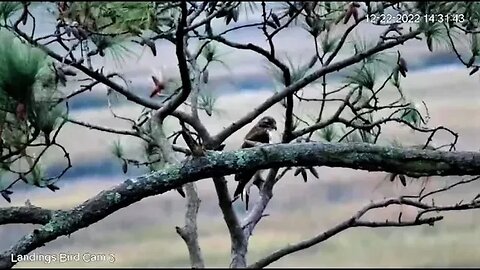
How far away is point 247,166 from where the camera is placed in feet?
3.51

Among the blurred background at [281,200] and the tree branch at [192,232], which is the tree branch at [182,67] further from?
the blurred background at [281,200]

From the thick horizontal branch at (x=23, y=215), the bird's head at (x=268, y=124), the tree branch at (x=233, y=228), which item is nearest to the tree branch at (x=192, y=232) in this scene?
the tree branch at (x=233, y=228)

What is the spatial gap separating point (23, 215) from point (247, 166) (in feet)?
1.31

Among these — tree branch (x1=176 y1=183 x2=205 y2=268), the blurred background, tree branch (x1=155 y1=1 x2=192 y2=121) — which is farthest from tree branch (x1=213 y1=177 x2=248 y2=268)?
the blurred background

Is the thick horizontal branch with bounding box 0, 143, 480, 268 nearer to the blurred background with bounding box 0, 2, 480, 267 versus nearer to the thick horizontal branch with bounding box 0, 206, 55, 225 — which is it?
the thick horizontal branch with bounding box 0, 206, 55, 225

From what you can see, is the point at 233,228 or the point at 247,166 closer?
the point at 247,166

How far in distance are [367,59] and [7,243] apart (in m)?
1.04

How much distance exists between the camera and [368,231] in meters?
1.89

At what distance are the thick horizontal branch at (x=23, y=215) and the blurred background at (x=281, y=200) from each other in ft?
1.72

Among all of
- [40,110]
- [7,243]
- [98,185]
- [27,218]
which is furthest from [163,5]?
[7,243]

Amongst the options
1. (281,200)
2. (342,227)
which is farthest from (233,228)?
(281,200)

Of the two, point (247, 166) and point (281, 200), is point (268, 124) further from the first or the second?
point (247, 166)

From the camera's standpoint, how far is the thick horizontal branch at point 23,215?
1146mm

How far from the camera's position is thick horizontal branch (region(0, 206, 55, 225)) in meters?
1.15
